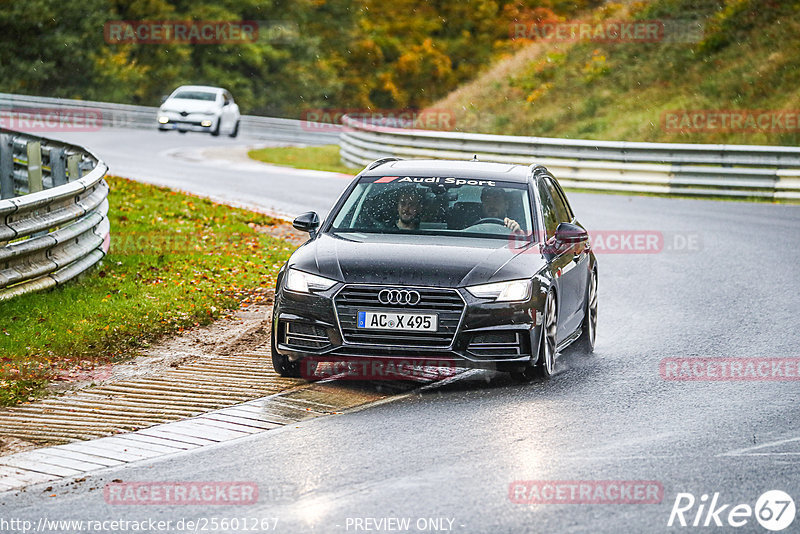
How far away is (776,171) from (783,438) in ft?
60.7

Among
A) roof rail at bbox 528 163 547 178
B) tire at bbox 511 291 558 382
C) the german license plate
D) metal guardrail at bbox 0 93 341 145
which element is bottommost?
metal guardrail at bbox 0 93 341 145

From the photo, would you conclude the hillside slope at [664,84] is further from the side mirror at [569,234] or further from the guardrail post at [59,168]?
the side mirror at [569,234]

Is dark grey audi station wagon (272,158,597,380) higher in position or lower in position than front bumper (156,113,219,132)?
higher

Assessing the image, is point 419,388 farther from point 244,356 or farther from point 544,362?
point 244,356

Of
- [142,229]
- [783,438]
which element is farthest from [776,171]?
[783,438]

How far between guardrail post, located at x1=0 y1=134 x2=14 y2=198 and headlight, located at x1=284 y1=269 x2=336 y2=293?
9.91m

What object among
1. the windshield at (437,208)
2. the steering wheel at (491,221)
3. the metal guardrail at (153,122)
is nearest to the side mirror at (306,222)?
the windshield at (437,208)

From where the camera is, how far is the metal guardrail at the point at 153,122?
42688 millimetres

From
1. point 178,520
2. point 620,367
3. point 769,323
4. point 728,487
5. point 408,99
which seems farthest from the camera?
point 408,99

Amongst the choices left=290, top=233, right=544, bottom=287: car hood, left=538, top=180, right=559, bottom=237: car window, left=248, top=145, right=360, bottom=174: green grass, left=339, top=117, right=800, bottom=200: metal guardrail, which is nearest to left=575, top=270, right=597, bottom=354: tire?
left=538, top=180, right=559, bottom=237: car window

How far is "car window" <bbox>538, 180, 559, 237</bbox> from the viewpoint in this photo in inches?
414

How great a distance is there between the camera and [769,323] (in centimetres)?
1223

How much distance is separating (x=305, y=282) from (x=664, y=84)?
30368mm

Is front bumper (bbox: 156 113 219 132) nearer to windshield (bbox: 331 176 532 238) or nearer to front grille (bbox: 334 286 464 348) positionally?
windshield (bbox: 331 176 532 238)
